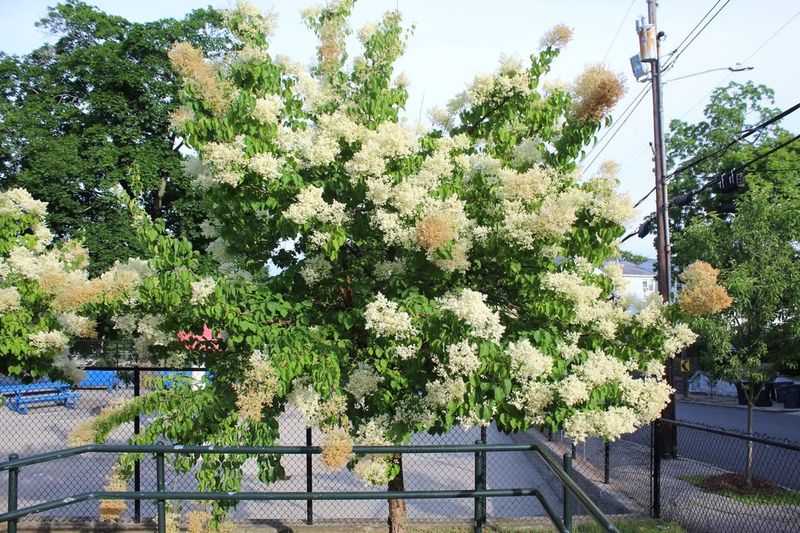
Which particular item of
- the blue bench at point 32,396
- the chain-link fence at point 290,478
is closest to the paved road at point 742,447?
the chain-link fence at point 290,478

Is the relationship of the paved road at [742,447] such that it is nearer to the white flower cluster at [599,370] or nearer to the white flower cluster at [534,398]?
the white flower cluster at [599,370]

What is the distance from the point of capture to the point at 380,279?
4.99 meters

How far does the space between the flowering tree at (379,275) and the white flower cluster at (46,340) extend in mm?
1605

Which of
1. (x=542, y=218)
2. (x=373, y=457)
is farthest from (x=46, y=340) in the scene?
(x=542, y=218)

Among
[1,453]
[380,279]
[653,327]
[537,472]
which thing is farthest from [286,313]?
[1,453]

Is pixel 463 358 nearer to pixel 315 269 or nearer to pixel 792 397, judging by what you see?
pixel 315 269

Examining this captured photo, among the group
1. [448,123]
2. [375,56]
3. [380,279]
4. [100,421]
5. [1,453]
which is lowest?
[1,453]

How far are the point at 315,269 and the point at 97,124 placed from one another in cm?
2209

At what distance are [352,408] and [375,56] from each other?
8.97ft

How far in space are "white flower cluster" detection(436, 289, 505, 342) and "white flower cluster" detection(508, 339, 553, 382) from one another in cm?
15

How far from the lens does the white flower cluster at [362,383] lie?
4535mm

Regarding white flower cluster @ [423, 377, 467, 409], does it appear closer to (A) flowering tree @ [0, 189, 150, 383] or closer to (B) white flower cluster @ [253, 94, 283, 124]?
(B) white flower cluster @ [253, 94, 283, 124]

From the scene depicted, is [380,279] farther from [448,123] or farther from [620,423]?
[620,423]

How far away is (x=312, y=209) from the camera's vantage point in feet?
14.1
